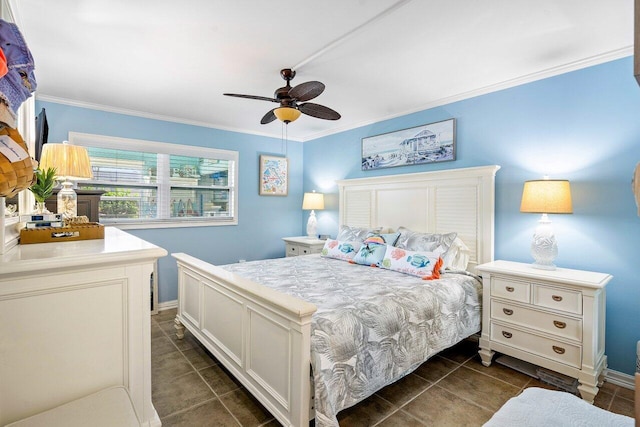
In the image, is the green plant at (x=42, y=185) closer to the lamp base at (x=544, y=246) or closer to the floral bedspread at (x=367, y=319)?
the floral bedspread at (x=367, y=319)

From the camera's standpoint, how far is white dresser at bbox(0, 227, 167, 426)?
1.06 meters

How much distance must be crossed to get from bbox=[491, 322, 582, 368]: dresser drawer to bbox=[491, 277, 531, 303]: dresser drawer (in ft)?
0.83

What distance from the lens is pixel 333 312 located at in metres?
1.84

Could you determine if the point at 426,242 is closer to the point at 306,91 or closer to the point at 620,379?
the point at 620,379

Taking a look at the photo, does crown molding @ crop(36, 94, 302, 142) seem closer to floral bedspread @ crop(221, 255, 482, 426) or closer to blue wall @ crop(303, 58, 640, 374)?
floral bedspread @ crop(221, 255, 482, 426)

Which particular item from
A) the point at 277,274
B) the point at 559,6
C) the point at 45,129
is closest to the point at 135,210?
the point at 45,129

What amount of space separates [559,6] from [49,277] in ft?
9.39

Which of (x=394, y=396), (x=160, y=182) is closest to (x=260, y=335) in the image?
(x=394, y=396)

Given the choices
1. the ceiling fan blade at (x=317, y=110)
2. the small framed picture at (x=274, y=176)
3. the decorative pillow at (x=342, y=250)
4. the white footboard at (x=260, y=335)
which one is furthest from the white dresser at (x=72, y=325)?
the small framed picture at (x=274, y=176)

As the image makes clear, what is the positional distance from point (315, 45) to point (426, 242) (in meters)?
2.04

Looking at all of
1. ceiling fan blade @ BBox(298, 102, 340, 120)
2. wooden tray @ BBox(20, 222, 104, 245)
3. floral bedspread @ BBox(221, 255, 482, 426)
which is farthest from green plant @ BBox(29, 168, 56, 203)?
ceiling fan blade @ BBox(298, 102, 340, 120)

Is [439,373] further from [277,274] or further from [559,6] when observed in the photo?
[559,6]

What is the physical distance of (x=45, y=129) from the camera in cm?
237

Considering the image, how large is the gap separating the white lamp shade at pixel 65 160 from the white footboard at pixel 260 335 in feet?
3.63
